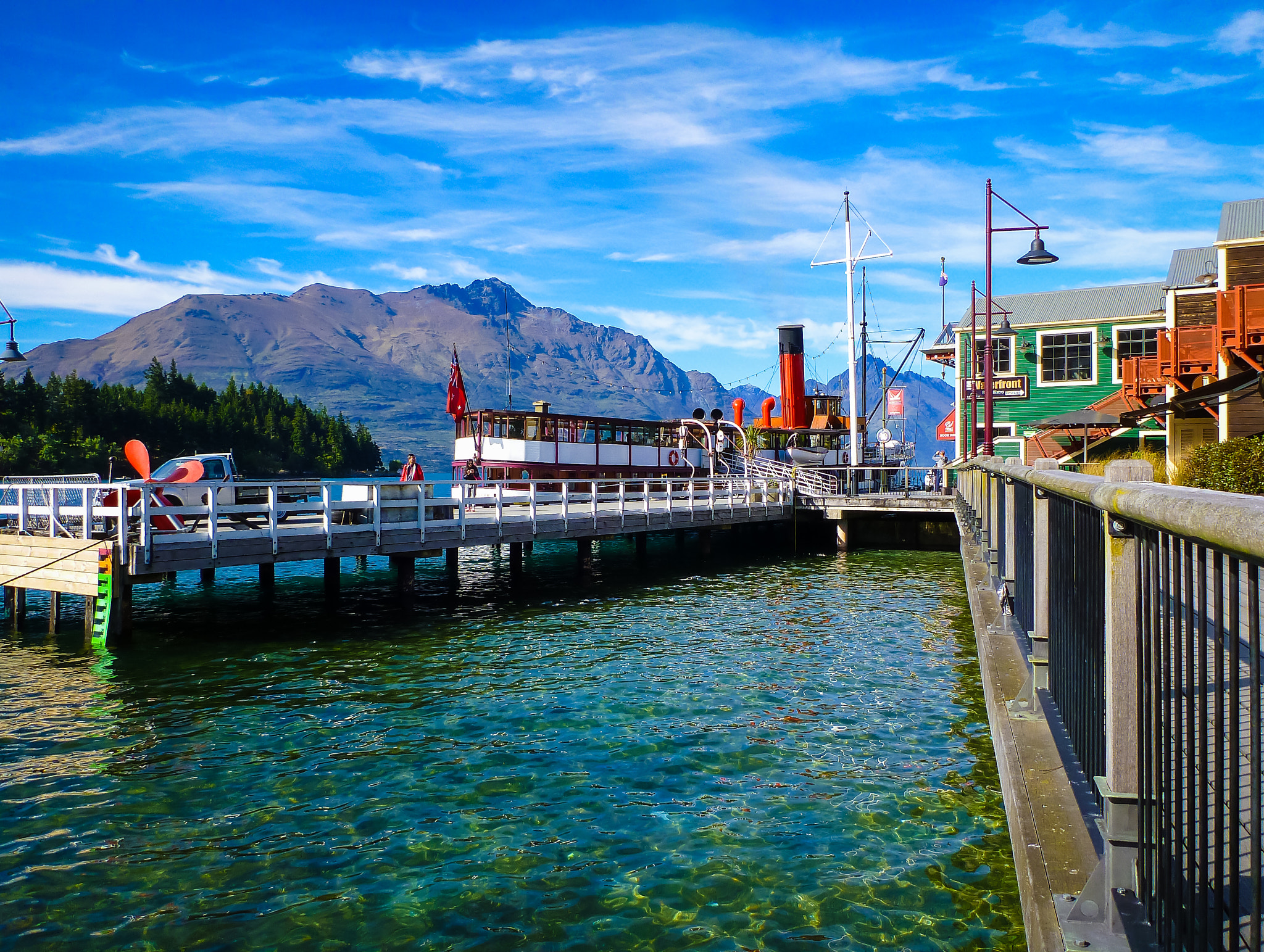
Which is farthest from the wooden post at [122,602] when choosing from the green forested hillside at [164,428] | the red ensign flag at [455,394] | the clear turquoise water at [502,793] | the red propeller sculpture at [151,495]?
the green forested hillside at [164,428]

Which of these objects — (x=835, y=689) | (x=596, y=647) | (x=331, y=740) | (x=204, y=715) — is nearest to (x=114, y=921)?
(x=331, y=740)

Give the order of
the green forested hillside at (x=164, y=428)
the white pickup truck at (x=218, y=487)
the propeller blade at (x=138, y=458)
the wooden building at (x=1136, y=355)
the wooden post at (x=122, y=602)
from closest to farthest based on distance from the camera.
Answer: the wooden post at (x=122, y=602), the white pickup truck at (x=218, y=487), the propeller blade at (x=138, y=458), the wooden building at (x=1136, y=355), the green forested hillside at (x=164, y=428)

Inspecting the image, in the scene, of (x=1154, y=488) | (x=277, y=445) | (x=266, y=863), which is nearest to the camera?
(x=1154, y=488)

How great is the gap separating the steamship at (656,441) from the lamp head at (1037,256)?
14.3m

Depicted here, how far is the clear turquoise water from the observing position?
6.29 metres

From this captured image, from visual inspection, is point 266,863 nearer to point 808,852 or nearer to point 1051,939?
point 808,852

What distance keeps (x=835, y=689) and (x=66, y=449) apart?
341ft

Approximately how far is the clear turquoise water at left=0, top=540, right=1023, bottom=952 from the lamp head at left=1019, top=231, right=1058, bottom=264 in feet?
38.5

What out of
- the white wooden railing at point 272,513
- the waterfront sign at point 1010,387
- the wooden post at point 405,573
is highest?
the waterfront sign at point 1010,387

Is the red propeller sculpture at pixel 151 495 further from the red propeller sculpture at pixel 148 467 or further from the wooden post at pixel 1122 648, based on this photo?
the wooden post at pixel 1122 648

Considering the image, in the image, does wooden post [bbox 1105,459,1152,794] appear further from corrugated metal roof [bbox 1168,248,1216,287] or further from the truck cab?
corrugated metal roof [bbox 1168,248,1216,287]

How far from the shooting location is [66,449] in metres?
95.6

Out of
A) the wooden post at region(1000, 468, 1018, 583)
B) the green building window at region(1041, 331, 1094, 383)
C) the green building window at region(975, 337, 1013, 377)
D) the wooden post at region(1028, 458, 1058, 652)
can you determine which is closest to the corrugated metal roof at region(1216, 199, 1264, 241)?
the green building window at region(1041, 331, 1094, 383)

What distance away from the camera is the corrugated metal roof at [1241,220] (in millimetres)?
26688
